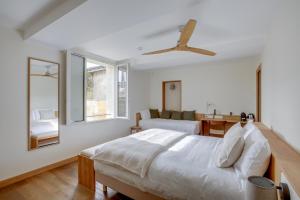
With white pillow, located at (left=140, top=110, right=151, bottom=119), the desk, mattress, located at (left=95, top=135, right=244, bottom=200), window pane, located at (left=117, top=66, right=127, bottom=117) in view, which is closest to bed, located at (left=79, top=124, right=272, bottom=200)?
mattress, located at (left=95, top=135, right=244, bottom=200)

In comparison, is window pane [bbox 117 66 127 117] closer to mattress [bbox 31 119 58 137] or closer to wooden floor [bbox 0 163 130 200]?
mattress [bbox 31 119 58 137]

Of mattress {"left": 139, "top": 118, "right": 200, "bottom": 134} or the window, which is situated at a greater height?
the window

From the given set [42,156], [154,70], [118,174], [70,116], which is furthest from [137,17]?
[154,70]

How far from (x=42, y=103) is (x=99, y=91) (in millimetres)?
2454

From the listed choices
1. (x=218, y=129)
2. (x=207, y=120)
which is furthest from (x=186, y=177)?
(x=207, y=120)

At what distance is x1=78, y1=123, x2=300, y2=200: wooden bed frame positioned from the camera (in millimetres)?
960

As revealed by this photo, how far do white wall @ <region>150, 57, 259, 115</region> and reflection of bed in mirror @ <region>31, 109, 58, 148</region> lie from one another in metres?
3.57

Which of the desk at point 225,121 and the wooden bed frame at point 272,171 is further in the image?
the desk at point 225,121

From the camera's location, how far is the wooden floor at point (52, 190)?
2.00 m

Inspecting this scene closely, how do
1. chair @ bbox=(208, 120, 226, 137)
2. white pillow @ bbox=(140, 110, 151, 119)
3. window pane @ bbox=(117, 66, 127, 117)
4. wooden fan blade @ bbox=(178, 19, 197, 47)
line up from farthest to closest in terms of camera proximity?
white pillow @ bbox=(140, 110, 151, 119)
window pane @ bbox=(117, 66, 127, 117)
chair @ bbox=(208, 120, 226, 137)
wooden fan blade @ bbox=(178, 19, 197, 47)

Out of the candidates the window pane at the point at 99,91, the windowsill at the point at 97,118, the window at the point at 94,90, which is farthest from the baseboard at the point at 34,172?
the window pane at the point at 99,91

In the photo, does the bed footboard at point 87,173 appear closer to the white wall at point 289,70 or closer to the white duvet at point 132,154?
the white duvet at point 132,154

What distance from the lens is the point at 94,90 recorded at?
5.18 metres

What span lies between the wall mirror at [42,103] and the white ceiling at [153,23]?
50 cm
